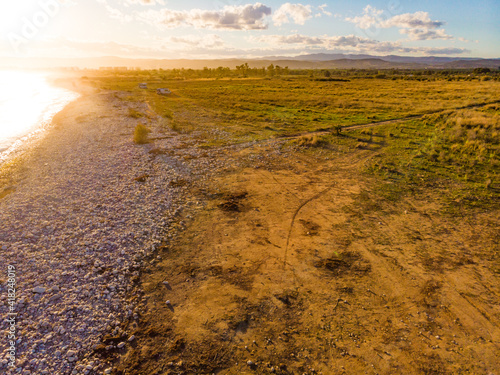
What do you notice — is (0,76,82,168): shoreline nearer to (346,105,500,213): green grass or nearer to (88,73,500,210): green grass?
(88,73,500,210): green grass

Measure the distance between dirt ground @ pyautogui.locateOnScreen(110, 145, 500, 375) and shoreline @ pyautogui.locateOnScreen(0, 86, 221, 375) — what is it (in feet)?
3.38

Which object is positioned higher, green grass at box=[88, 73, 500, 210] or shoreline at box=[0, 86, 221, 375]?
green grass at box=[88, 73, 500, 210]

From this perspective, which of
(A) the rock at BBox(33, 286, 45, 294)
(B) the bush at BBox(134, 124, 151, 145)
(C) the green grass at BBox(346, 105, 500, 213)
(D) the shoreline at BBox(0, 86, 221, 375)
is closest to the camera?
(D) the shoreline at BBox(0, 86, 221, 375)

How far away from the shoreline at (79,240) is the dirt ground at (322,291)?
3.38 ft

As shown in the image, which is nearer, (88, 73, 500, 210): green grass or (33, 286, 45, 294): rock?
(33, 286, 45, 294): rock

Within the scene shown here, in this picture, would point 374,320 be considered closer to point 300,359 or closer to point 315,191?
point 300,359

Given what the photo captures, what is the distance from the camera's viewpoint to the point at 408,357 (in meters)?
6.85

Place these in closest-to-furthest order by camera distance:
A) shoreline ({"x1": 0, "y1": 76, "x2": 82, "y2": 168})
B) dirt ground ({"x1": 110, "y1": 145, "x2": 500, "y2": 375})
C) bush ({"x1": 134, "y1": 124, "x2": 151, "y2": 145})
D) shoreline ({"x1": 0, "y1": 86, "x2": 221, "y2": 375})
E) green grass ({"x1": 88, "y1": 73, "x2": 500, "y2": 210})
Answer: dirt ground ({"x1": 110, "y1": 145, "x2": 500, "y2": 375}) → shoreline ({"x1": 0, "y1": 86, "x2": 221, "y2": 375}) → green grass ({"x1": 88, "y1": 73, "x2": 500, "y2": 210}) → shoreline ({"x1": 0, "y1": 76, "x2": 82, "y2": 168}) → bush ({"x1": 134, "y1": 124, "x2": 151, "y2": 145})

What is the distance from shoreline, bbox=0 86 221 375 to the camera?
7.26 metres

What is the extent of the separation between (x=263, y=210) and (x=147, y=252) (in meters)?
5.95

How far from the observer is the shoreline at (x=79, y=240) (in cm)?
726

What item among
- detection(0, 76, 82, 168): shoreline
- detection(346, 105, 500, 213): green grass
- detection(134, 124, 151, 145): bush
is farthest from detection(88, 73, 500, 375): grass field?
detection(0, 76, 82, 168): shoreline

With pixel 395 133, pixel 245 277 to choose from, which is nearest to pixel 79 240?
pixel 245 277

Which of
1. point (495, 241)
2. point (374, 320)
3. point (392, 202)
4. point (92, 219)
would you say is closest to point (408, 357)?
point (374, 320)
